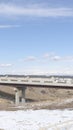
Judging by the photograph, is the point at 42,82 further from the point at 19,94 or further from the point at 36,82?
the point at 19,94

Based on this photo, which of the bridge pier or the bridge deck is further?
the bridge pier

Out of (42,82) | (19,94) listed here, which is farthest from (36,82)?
(19,94)

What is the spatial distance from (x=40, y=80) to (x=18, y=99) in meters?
6.35

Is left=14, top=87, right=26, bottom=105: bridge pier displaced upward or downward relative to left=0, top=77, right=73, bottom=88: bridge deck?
downward

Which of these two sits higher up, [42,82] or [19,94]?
[42,82]

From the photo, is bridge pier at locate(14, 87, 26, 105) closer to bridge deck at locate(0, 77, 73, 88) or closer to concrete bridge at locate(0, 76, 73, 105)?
concrete bridge at locate(0, 76, 73, 105)

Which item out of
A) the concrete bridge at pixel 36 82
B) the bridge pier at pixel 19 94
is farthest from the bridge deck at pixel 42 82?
the bridge pier at pixel 19 94

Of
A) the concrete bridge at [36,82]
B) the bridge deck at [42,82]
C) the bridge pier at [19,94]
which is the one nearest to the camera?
the bridge deck at [42,82]

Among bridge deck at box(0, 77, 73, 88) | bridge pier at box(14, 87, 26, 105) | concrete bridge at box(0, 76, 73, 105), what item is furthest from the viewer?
bridge pier at box(14, 87, 26, 105)

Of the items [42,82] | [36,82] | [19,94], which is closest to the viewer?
[42,82]

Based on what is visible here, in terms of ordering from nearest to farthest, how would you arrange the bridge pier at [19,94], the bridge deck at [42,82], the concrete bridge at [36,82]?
the bridge deck at [42,82]
the concrete bridge at [36,82]
the bridge pier at [19,94]

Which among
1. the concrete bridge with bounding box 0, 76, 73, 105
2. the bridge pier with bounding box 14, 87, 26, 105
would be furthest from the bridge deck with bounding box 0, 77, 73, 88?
the bridge pier with bounding box 14, 87, 26, 105

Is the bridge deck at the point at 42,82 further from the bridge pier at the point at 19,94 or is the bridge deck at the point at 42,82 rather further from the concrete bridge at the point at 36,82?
the bridge pier at the point at 19,94

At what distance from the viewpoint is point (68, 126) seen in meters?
15.8
